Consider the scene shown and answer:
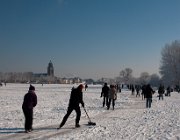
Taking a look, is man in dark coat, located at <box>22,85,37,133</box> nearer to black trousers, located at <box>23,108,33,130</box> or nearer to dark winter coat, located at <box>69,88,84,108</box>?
black trousers, located at <box>23,108,33,130</box>

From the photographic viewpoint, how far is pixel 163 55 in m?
97.7

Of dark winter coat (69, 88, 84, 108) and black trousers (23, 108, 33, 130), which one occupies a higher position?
dark winter coat (69, 88, 84, 108)

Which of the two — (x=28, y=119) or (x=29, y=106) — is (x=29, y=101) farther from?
(x=28, y=119)

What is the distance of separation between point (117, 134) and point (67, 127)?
2596 mm

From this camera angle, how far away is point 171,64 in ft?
312

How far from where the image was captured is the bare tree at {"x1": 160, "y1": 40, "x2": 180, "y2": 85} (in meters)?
93.8

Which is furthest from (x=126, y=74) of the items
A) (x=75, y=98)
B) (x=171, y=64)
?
(x=75, y=98)

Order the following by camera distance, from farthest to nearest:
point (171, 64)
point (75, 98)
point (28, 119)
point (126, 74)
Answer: point (126, 74)
point (171, 64)
point (75, 98)
point (28, 119)

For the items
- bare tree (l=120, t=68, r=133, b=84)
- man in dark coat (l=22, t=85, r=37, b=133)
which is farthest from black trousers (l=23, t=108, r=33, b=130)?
bare tree (l=120, t=68, r=133, b=84)

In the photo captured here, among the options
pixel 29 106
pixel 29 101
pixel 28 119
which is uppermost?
pixel 29 101

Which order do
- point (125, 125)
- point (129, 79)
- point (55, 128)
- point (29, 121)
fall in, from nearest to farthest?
point (29, 121) → point (55, 128) → point (125, 125) → point (129, 79)

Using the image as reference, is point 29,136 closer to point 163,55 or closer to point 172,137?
point 172,137

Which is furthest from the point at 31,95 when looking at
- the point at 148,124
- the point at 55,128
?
the point at 148,124

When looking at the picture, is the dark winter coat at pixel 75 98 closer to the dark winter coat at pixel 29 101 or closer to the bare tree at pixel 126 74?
the dark winter coat at pixel 29 101
